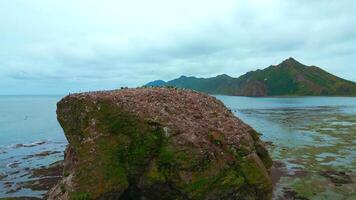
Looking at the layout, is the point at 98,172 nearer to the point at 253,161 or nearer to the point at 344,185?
the point at 253,161

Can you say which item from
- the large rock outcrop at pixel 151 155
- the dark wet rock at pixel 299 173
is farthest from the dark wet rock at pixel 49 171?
the dark wet rock at pixel 299 173

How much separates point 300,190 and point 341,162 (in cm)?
966

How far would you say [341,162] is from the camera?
98.6 ft

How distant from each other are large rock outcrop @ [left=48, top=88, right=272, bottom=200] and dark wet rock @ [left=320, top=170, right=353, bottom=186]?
332 inches

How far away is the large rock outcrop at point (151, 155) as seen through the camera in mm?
16342

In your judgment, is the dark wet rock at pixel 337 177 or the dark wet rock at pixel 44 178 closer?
the dark wet rock at pixel 337 177

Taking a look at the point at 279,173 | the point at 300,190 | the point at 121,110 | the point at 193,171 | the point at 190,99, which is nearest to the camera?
the point at 193,171

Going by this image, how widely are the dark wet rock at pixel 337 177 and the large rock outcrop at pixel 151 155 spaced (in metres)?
8.43

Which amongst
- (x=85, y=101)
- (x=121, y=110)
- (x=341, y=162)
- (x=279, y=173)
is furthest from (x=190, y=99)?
(x=341, y=162)

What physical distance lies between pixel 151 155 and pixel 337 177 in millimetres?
14846

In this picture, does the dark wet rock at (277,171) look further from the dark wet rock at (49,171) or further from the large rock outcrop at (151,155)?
the dark wet rock at (49,171)

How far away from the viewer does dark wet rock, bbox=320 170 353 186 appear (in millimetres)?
23812

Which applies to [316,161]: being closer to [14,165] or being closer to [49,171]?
[49,171]

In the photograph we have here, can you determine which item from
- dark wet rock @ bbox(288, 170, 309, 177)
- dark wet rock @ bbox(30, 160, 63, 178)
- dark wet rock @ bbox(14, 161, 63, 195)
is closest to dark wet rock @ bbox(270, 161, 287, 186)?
dark wet rock @ bbox(288, 170, 309, 177)
